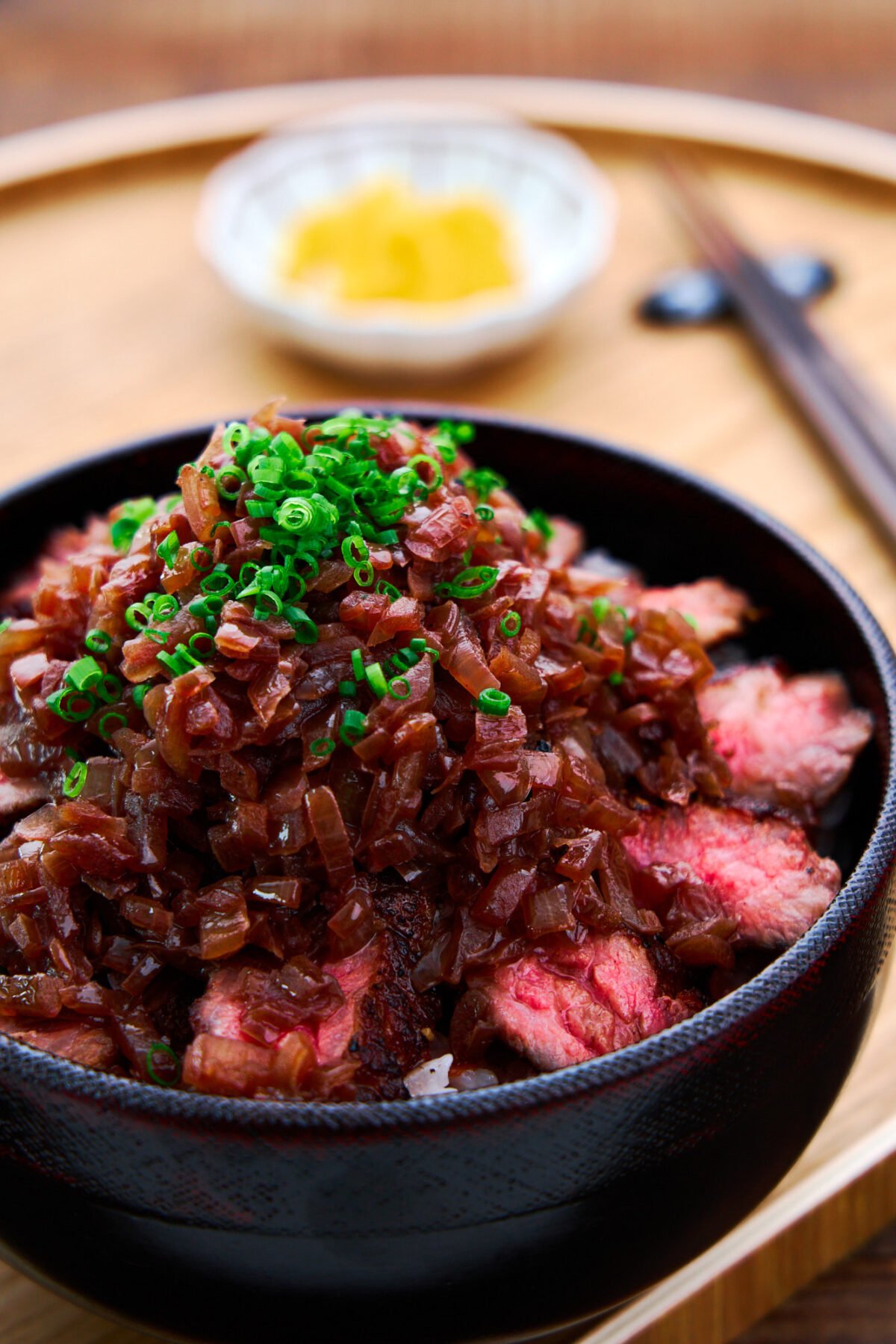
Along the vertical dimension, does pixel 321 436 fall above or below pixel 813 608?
above

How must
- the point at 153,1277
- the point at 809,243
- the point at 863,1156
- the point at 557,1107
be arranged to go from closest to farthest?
1. the point at 557,1107
2. the point at 153,1277
3. the point at 863,1156
4. the point at 809,243

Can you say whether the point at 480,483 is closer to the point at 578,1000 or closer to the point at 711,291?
the point at 578,1000

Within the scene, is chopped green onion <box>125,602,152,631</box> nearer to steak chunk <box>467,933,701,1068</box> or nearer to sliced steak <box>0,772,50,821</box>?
sliced steak <box>0,772,50,821</box>

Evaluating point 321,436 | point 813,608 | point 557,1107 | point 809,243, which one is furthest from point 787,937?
point 809,243

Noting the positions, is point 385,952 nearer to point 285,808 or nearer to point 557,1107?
point 285,808

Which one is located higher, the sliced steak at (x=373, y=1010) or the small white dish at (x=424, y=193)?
the small white dish at (x=424, y=193)

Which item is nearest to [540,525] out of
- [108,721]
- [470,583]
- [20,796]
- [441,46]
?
[470,583]

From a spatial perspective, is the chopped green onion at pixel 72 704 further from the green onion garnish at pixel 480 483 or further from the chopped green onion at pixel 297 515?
the green onion garnish at pixel 480 483

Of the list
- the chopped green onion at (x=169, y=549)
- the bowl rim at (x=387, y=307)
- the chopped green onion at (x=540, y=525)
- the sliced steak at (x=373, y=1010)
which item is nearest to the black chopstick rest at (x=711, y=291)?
the bowl rim at (x=387, y=307)
